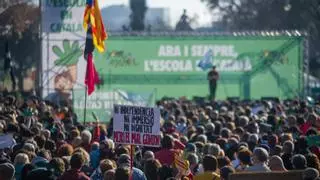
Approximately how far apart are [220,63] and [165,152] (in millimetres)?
28679

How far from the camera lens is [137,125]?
1591cm

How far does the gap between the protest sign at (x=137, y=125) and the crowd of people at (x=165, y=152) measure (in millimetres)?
240

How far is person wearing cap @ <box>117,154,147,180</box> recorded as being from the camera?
14.6m

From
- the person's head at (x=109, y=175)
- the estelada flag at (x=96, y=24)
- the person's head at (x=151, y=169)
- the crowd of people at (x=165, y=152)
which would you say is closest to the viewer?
the person's head at (x=109, y=175)

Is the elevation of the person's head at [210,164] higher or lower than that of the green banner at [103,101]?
lower

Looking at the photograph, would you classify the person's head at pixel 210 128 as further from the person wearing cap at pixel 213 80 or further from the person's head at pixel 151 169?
the person wearing cap at pixel 213 80

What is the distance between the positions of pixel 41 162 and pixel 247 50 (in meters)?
30.6

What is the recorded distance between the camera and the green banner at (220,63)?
148ft

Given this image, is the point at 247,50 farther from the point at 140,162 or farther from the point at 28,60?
the point at 140,162

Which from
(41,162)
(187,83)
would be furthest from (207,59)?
(41,162)

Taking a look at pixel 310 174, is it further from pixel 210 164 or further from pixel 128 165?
pixel 128 165

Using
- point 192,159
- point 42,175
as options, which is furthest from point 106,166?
point 192,159

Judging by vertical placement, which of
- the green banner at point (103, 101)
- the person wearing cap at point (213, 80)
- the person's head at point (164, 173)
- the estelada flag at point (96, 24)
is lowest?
the person's head at point (164, 173)

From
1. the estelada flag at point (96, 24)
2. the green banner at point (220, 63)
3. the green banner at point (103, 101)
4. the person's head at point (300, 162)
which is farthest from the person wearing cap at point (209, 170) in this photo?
the green banner at point (220, 63)
